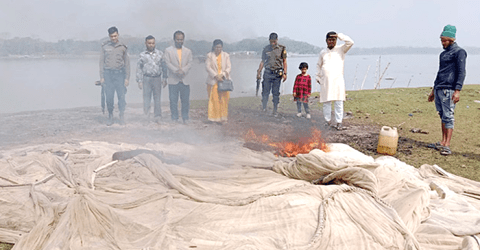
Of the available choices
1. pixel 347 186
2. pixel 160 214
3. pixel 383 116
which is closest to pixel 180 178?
pixel 160 214

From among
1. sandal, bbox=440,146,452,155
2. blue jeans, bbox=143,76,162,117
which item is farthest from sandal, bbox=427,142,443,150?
blue jeans, bbox=143,76,162,117

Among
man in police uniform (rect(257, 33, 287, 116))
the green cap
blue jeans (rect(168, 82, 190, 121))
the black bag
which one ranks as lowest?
blue jeans (rect(168, 82, 190, 121))

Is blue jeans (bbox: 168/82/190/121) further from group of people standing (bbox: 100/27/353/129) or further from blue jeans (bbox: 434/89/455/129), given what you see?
blue jeans (bbox: 434/89/455/129)

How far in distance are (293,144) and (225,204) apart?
112 inches

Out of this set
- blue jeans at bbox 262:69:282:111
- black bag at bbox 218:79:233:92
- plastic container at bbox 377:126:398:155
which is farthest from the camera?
blue jeans at bbox 262:69:282:111

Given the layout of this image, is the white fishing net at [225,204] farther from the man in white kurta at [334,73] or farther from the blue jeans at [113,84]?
the blue jeans at [113,84]

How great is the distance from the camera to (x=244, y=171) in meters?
4.02

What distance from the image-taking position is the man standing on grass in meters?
5.48

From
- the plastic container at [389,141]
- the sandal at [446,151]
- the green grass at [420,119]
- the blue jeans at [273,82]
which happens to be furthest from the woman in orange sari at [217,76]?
the sandal at [446,151]

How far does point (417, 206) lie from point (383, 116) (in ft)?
19.6

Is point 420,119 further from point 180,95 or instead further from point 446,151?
point 180,95

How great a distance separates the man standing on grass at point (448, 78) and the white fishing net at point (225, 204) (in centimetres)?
167

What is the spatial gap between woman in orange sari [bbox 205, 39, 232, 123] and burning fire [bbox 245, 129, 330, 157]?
1.22 meters

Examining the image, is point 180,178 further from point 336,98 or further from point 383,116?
point 383,116
